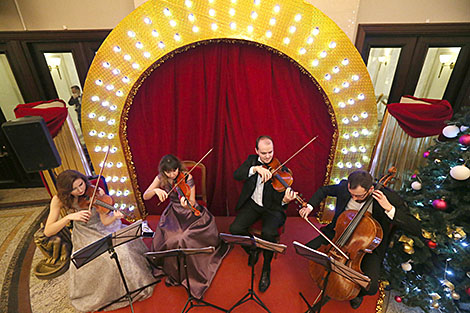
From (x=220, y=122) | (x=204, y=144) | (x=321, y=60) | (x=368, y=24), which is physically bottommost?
(x=204, y=144)

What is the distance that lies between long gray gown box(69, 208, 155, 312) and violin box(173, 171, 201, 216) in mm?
790

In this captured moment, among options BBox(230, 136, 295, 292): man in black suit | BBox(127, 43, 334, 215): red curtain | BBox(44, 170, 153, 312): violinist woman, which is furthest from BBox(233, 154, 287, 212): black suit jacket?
BBox(44, 170, 153, 312): violinist woman

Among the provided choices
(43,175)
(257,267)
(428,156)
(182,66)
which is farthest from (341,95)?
(43,175)

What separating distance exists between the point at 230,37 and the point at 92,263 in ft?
9.12

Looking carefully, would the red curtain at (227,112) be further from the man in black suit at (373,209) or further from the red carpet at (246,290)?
the red carpet at (246,290)

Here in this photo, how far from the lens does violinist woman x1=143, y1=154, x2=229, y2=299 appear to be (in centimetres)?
253

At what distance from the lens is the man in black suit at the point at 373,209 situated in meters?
2.12

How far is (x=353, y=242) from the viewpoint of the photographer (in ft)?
6.86

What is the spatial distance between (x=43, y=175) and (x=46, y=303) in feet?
5.38

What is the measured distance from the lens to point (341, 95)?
9.46ft

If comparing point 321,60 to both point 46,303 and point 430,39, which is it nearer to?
point 430,39

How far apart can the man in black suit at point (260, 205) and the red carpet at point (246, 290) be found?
0.16 metres

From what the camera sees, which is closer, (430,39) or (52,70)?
(430,39)

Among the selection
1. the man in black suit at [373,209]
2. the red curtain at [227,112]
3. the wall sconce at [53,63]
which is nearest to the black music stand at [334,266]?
the man in black suit at [373,209]
